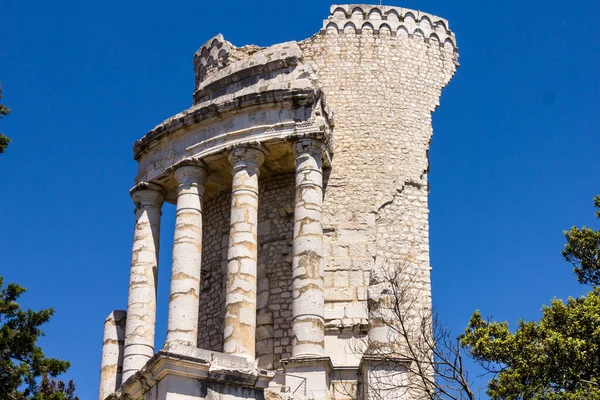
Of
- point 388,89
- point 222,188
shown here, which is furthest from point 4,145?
point 388,89

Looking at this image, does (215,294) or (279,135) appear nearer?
(279,135)

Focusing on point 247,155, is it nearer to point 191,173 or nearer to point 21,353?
point 191,173

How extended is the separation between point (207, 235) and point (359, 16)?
7.00 metres

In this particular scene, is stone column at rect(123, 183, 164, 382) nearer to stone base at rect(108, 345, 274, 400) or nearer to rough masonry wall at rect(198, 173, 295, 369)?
rough masonry wall at rect(198, 173, 295, 369)

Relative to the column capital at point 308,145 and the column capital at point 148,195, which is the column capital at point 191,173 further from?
the column capital at point 308,145

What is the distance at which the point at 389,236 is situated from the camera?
25.0 meters

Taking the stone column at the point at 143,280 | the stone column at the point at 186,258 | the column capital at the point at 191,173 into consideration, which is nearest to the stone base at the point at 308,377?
the stone column at the point at 186,258

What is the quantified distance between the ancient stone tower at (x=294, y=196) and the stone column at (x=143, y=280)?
0.04 meters

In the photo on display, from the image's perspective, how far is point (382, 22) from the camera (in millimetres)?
27703

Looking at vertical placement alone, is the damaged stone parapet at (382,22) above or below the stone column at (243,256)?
above

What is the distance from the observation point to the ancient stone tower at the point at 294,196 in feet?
76.4

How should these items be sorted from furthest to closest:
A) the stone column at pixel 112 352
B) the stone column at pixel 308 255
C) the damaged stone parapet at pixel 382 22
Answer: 1. the damaged stone parapet at pixel 382 22
2. the stone column at pixel 112 352
3. the stone column at pixel 308 255

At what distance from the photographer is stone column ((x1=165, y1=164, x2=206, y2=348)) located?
77.0 ft

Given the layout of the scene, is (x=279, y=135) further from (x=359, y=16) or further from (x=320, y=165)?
(x=359, y=16)
